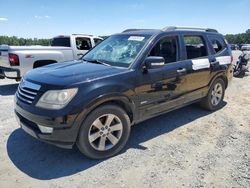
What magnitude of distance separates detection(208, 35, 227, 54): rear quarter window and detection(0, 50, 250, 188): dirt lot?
171 cm

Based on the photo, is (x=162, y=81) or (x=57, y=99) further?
(x=162, y=81)

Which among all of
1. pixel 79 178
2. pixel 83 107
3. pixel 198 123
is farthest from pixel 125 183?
pixel 198 123

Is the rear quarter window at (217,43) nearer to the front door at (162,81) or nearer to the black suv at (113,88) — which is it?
the black suv at (113,88)

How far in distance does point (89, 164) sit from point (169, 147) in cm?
135

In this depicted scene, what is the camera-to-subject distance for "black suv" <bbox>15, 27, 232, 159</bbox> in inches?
137

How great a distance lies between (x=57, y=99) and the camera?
346 cm

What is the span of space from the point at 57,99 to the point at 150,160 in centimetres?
160

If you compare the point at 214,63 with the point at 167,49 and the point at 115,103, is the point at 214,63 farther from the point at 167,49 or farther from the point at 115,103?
the point at 115,103

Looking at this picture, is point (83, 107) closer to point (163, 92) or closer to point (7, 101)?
point (163, 92)

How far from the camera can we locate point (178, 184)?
332 centimetres

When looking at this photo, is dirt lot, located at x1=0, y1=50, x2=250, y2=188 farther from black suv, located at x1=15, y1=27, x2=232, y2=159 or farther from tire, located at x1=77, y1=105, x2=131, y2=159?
black suv, located at x1=15, y1=27, x2=232, y2=159

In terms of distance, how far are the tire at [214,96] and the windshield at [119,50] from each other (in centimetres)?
229

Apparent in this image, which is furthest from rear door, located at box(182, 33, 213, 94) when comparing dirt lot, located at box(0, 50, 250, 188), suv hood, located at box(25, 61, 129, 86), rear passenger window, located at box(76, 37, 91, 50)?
rear passenger window, located at box(76, 37, 91, 50)

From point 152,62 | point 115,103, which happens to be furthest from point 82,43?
point 115,103
